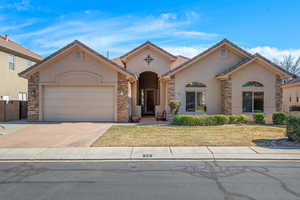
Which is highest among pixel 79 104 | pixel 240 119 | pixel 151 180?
pixel 79 104

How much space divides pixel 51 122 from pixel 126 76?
6.49 m

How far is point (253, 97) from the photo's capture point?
18000 mm

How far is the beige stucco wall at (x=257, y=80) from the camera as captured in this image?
17781mm

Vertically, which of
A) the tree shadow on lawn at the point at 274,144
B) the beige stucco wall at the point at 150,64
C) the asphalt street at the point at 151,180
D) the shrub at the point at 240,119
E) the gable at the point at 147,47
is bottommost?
the asphalt street at the point at 151,180

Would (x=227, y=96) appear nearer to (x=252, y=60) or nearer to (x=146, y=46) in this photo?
(x=252, y=60)

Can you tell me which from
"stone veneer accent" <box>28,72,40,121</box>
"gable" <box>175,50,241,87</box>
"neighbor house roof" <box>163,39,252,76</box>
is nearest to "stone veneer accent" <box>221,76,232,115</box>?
"gable" <box>175,50,241,87</box>

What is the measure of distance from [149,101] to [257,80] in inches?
432

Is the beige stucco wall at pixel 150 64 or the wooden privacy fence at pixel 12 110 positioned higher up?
the beige stucco wall at pixel 150 64

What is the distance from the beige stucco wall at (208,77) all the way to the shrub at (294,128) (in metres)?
8.40

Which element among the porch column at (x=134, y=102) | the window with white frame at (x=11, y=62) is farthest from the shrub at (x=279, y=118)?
the window with white frame at (x=11, y=62)

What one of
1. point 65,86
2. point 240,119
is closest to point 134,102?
point 65,86

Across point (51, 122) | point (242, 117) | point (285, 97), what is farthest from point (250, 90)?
point (285, 97)

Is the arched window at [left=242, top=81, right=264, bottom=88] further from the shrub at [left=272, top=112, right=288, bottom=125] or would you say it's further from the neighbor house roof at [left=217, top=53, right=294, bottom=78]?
the shrub at [left=272, top=112, right=288, bottom=125]

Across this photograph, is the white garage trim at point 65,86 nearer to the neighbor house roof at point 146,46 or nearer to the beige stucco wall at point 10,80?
the neighbor house roof at point 146,46
